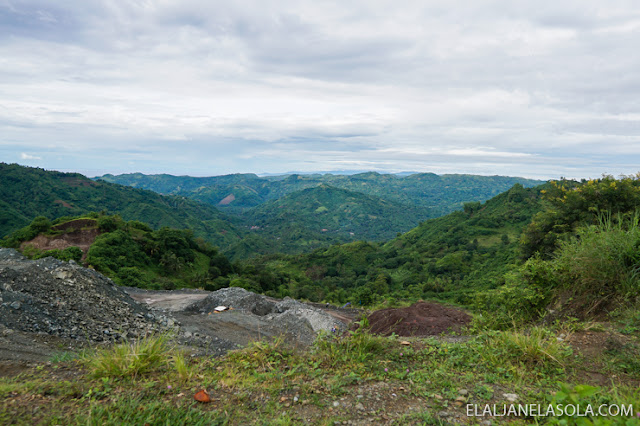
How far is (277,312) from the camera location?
16578mm

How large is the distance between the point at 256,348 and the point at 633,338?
5.47m

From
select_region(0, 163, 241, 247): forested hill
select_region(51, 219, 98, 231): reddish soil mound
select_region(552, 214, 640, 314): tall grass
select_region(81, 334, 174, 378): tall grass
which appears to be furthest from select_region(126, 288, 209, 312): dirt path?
select_region(0, 163, 241, 247): forested hill

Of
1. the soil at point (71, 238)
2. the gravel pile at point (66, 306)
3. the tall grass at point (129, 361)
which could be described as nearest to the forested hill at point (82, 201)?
the soil at point (71, 238)

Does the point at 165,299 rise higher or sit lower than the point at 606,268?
lower

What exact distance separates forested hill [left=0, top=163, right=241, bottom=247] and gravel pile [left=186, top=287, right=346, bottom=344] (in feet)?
299

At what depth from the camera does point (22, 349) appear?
239 inches

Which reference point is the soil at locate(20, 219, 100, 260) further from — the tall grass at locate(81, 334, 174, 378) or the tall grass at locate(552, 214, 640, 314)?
the tall grass at locate(552, 214, 640, 314)

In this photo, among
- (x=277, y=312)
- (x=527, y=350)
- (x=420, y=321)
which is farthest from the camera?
(x=277, y=312)

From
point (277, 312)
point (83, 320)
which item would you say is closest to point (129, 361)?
point (83, 320)

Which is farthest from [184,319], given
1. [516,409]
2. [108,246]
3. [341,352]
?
[108,246]

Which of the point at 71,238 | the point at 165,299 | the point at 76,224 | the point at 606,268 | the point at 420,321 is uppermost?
the point at 606,268

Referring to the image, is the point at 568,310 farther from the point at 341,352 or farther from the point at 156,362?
the point at 156,362

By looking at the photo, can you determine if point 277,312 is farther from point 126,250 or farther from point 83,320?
point 126,250

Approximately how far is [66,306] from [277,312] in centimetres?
955
